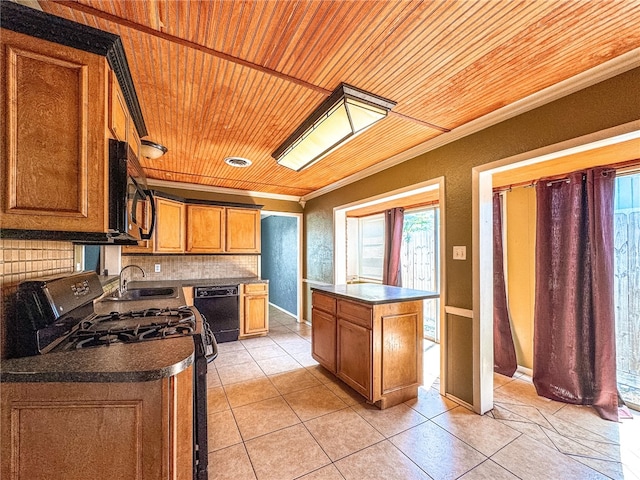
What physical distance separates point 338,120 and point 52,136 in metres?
1.58

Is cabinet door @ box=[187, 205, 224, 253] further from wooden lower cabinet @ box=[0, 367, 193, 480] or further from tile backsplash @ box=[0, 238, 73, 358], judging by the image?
wooden lower cabinet @ box=[0, 367, 193, 480]

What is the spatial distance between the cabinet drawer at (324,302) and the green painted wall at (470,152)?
1072 millimetres

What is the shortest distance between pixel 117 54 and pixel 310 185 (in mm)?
3278

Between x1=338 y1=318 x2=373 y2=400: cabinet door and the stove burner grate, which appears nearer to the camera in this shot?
the stove burner grate

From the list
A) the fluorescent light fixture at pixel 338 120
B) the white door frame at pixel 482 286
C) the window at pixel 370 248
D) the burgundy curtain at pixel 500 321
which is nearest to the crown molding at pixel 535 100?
the white door frame at pixel 482 286

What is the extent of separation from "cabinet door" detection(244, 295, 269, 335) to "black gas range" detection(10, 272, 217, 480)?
2.41 metres

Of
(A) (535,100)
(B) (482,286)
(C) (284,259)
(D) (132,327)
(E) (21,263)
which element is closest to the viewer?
(E) (21,263)

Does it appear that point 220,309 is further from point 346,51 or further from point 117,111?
point 346,51

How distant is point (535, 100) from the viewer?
1881 millimetres

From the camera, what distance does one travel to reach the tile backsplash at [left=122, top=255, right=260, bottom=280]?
404 centimetres

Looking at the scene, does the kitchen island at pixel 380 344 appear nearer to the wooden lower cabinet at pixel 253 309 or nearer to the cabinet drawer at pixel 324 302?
the cabinet drawer at pixel 324 302

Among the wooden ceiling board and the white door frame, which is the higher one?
the wooden ceiling board

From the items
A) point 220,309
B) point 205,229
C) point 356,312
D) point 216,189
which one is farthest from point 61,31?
point 216,189

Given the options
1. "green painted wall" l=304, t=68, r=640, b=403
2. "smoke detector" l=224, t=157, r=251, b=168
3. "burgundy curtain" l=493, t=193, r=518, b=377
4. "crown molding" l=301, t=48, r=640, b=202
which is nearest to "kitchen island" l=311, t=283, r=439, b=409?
"green painted wall" l=304, t=68, r=640, b=403
